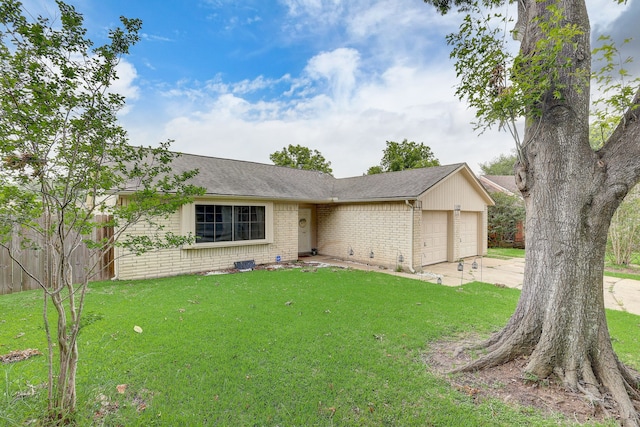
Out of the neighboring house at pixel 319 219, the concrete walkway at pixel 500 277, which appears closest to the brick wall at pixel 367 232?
the neighboring house at pixel 319 219

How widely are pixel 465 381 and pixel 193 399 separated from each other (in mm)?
2987

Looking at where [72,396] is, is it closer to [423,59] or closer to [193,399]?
[193,399]

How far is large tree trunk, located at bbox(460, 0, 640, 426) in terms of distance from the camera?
9.83 feet

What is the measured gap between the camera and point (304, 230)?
1353cm

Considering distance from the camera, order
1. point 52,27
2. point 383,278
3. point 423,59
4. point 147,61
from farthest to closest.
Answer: point 423,59 → point 383,278 → point 147,61 → point 52,27

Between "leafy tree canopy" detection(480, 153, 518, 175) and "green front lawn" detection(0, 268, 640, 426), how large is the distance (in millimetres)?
40936

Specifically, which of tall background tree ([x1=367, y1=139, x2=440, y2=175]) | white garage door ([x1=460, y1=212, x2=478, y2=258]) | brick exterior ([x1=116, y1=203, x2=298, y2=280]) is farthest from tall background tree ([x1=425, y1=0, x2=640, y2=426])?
tall background tree ([x1=367, y1=139, x2=440, y2=175])

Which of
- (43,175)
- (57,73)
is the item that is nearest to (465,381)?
(43,175)

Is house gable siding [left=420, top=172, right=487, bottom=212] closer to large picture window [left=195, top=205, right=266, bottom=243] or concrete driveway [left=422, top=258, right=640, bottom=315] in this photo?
concrete driveway [left=422, top=258, right=640, bottom=315]

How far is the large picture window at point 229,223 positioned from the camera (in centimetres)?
907

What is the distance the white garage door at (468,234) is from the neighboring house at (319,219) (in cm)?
5

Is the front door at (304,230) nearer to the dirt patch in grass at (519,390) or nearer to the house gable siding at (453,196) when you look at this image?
the house gable siding at (453,196)

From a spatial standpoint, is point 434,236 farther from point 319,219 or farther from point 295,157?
point 295,157

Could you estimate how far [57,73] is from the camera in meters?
2.10
